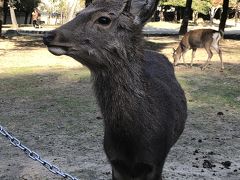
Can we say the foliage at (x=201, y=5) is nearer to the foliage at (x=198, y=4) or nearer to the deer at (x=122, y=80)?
the foliage at (x=198, y=4)

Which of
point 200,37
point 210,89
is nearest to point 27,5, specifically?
point 200,37

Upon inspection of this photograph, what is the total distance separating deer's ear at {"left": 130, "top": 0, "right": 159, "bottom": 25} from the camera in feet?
11.6

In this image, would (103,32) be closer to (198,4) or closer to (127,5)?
(127,5)

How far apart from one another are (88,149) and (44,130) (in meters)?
1.22

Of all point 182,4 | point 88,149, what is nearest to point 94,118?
point 88,149

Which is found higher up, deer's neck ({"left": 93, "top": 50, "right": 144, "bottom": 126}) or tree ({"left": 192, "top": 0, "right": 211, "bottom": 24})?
deer's neck ({"left": 93, "top": 50, "right": 144, "bottom": 126})

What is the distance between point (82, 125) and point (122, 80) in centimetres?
441

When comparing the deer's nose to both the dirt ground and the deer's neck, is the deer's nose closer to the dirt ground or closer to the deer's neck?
the deer's neck

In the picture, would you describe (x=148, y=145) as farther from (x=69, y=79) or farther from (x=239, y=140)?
(x=69, y=79)

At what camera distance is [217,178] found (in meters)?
5.54

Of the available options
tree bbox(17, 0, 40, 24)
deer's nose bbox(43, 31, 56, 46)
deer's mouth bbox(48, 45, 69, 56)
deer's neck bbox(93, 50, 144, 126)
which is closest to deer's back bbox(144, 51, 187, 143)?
deer's neck bbox(93, 50, 144, 126)

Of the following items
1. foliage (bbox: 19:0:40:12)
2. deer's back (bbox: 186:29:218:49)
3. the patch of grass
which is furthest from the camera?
foliage (bbox: 19:0:40:12)

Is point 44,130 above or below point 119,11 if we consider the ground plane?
below

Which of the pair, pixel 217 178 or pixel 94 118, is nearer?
pixel 217 178
